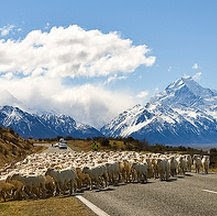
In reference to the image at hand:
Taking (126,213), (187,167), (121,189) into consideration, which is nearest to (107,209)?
(126,213)

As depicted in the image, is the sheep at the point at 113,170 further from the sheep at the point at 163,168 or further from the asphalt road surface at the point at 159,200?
the asphalt road surface at the point at 159,200

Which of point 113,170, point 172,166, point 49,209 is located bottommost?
point 49,209

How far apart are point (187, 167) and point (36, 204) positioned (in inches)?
611

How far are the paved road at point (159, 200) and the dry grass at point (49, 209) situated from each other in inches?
25.8

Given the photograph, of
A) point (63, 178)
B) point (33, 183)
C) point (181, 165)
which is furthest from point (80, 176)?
point (181, 165)

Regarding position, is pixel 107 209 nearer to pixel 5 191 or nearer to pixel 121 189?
pixel 121 189

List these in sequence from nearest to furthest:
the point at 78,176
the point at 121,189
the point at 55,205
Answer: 1. the point at 55,205
2. the point at 121,189
3. the point at 78,176

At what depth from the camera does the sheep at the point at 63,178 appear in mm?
22469

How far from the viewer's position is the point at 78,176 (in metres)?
24.4

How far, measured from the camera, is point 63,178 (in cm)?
2252

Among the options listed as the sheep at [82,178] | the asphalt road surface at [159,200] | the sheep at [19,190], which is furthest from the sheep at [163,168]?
the sheep at [19,190]

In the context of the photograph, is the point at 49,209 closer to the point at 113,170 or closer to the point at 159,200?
the point at 159,200

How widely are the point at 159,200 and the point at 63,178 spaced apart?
7205mm

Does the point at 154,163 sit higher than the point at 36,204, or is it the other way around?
the point at 154,163
